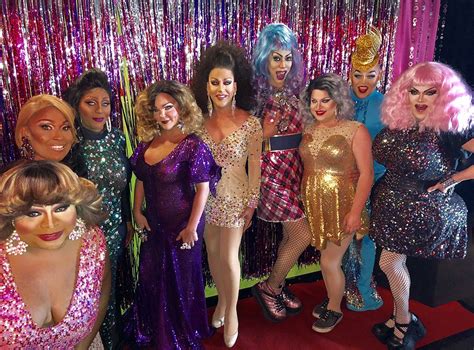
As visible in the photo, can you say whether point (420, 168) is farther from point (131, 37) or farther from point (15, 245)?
point (15, 245)

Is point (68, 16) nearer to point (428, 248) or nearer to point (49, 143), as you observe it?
point (49, 143)

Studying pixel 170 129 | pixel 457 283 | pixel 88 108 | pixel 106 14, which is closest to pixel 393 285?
pixel 457 283

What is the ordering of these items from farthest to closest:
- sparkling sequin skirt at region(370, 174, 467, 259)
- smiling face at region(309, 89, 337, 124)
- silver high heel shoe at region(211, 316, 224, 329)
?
silver high heel shoe at region(211, 316, 224, 329) < smiling face at region(309, 89, 337, 124) < sparkling sequin skirt at region(370, 174, 467, 259)

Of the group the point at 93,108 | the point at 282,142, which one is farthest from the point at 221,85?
the point at 93,108

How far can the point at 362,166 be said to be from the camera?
2.59 m

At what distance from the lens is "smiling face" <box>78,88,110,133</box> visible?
224 centimetres

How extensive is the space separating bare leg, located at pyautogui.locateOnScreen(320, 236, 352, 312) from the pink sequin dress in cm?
155

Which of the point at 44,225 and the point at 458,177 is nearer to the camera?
the point at 44,225

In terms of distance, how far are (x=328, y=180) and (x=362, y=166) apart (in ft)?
0.73

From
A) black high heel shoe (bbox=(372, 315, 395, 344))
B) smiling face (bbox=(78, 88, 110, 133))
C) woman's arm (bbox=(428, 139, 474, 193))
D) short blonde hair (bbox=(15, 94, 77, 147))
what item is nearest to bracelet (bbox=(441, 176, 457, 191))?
woman's arm (bbox=(428, 139, 474, 193))

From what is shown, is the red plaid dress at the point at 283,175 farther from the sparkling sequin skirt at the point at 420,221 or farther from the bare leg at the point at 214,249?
the sparkling sequin skirt at the point at 420,221

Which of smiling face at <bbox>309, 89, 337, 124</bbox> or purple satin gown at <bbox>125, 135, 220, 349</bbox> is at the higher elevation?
smiling face at <bbox>309, 89, 337, 124</bbox>

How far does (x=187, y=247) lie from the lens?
2.39m

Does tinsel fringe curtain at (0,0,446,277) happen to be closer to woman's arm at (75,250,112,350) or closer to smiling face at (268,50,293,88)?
smiling face at (268,50,293,88)
